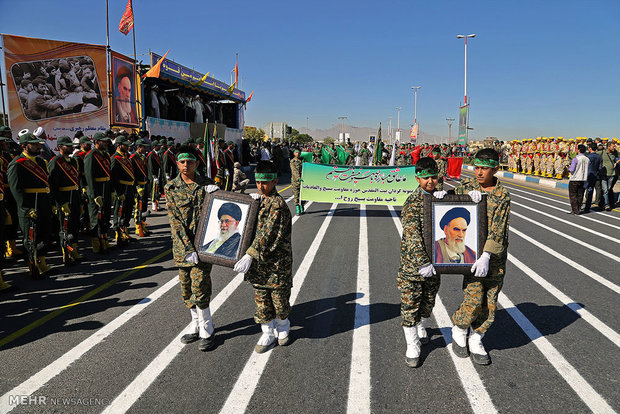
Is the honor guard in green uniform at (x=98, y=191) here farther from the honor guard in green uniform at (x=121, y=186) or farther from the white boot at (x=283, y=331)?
the white boot at (x=283, y=331)

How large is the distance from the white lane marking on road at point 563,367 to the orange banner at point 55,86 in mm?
17177

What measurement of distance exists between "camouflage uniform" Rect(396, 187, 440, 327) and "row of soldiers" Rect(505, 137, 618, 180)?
23.4 meters

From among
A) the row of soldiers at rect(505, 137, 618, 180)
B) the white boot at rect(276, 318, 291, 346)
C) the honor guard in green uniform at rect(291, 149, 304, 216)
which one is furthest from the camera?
the row of soldiers at rect(505, 137, 618, 180)

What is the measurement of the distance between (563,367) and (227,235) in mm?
3483

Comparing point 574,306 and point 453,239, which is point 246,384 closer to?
point 453,239

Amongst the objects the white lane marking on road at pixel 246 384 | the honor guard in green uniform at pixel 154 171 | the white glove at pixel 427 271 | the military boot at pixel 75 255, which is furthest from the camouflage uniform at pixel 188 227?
the honor guard in green uniform at pixel 154 171

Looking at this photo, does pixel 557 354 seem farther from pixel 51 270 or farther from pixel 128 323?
pixel 51 270

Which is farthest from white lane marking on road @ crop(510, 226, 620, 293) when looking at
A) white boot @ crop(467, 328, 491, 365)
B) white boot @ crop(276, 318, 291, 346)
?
white boot @ crop(276, 318, 291, 346)

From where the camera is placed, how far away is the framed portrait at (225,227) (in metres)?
3.59

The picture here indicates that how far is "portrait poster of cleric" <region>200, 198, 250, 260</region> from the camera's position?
3613 millimetres

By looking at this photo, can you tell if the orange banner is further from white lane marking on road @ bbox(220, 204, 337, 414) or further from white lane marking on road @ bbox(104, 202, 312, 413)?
white lane marking on road @ bbox(220, 204, 337, 414)

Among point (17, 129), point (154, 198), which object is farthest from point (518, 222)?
point (17, 129)

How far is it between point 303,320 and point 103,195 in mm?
5219

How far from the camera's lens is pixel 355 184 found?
11.1 metres
